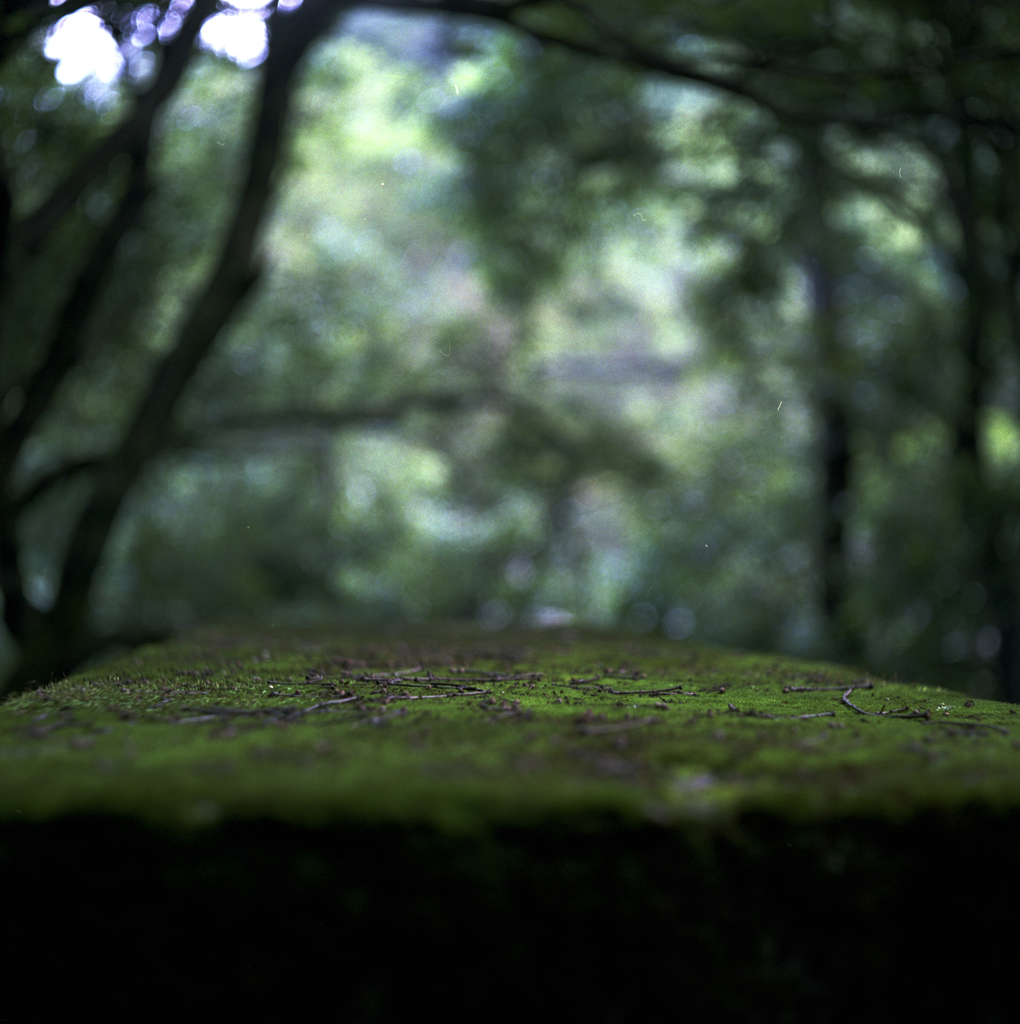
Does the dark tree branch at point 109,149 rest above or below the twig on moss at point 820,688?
above

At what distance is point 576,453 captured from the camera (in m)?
9.46

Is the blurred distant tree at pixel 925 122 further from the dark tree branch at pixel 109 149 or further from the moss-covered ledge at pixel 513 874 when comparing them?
the moss-covered ledge at pixel 513 874

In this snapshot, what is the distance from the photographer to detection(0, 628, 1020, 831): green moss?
3.43 ft

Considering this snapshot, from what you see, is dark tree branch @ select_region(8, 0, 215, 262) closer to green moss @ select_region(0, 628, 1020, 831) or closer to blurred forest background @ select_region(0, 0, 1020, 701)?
blurred forest background @ select_region(0, 0, 1020, 701)

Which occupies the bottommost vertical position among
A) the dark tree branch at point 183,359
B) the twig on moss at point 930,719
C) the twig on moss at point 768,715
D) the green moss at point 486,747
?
the twig on moss at point 930,719

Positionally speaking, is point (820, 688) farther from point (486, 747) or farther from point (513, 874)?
point (513, 874)

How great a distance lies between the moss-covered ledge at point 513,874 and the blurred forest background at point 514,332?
9.96ft

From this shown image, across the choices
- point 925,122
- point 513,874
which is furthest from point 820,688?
point 925,122

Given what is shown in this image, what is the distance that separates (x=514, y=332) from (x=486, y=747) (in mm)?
10181

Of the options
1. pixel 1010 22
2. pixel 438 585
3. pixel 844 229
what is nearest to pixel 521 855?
pixel 1010 22

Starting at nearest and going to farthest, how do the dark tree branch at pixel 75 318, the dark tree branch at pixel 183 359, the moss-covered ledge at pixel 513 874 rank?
1. the moss-covered ledge at pixel 513 874
2. the dark tree branch at pixel 183 359
3. the dark tree branch at pixel 75 318

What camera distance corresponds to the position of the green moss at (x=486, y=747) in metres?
1.04

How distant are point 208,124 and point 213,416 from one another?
2.83m

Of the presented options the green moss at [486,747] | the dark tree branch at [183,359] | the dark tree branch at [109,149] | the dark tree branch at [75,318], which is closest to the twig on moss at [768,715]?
the green moss at [486,747]
